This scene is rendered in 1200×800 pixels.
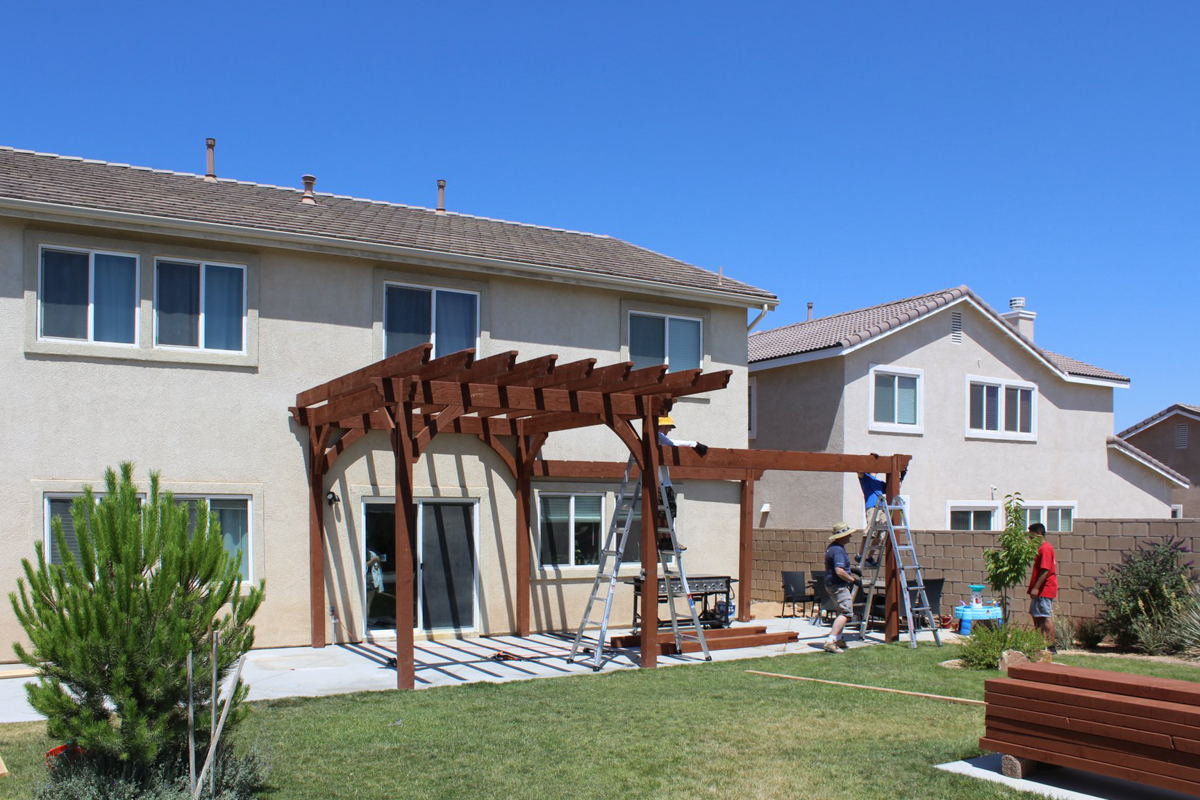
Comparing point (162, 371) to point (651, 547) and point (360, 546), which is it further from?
point (651, 547)

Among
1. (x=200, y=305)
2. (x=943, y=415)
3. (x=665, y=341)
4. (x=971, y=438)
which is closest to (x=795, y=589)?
(x=665, y=341)

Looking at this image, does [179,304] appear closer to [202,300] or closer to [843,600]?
[202,300]

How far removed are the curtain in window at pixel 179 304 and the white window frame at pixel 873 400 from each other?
13669 millimetres

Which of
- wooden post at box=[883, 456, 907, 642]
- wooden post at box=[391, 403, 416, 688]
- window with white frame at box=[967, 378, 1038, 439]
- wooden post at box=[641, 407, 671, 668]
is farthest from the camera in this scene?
window with white frame at box=[967, 378, 1038, 439]

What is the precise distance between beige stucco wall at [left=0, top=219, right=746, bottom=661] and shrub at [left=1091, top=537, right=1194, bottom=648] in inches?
251

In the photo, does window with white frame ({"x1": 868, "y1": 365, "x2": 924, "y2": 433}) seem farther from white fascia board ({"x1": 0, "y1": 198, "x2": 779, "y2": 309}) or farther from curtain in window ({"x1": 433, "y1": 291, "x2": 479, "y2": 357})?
curtain in window ({"x1": 433, "y1": 291, "x2": 479, "y2": 357})

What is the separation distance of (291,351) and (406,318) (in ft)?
5.72

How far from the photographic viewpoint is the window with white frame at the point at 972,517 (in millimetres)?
22744

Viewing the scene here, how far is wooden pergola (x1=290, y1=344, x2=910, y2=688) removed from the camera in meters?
10.8

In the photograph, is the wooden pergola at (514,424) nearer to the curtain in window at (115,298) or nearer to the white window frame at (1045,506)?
the curtain in window at (115,298)

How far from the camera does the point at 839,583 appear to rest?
44.4 feet

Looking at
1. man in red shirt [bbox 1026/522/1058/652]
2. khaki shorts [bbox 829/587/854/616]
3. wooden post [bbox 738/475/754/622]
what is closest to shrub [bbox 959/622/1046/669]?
man in red shirt [bbox 1026/522/1058/652]

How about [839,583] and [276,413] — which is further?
[276,413]

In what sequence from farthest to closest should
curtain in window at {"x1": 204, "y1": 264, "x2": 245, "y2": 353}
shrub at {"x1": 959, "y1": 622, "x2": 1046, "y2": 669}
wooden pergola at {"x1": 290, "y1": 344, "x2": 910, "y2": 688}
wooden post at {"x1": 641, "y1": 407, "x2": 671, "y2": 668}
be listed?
curtain in window at {"x1": 204, "y1": 264, "x2": 245, "y2": 353}
wooden post at {"x1": 641, "y1": 407, "x2": 671, "y2": 668}
shrub at {"x1": 959, "y1": 622, "x2": 1046, "y2": 669}
wooden pergola at {"x1": 290, "y1": 344, "x2": 910, "y2": 688}
